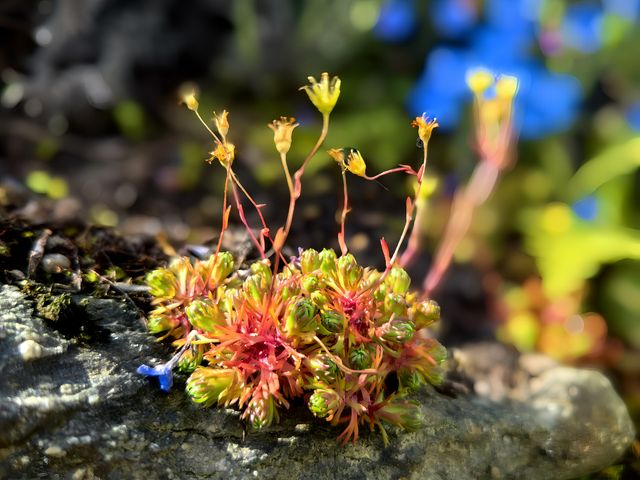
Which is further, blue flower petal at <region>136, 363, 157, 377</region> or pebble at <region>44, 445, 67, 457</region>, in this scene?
blue flower petal at <region>136, 363, 157, 377</region>

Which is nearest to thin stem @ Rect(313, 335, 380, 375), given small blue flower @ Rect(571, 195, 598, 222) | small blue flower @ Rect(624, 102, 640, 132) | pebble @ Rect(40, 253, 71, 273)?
pebble @ Rect(40, 253, 71, 273)

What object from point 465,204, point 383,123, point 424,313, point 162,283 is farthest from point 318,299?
point 383,123

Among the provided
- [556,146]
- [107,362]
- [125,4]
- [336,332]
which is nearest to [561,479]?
[336,332]

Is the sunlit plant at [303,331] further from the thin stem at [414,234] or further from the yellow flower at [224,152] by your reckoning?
the thin stem at [414,234]

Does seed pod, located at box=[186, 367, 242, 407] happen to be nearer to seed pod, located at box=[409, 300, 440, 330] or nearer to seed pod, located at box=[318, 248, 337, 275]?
seed pod, located at box=[318, 248, 337, 275]

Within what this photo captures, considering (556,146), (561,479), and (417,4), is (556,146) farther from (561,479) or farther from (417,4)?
(561,479)

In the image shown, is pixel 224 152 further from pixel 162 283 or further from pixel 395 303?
pixel 395 303

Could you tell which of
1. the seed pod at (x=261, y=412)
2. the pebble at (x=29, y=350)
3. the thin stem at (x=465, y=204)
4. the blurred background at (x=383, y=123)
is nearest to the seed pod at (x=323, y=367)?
the seed pod at (x=261, y=412)
